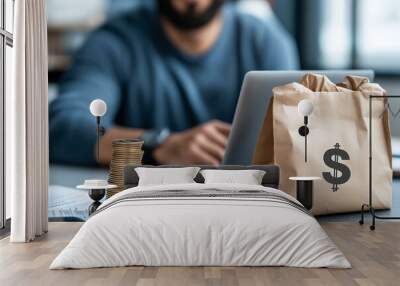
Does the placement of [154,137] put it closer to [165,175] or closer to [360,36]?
[165,175]

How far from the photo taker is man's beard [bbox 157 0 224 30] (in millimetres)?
6453

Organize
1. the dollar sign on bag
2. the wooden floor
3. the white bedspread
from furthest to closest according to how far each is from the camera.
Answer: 1. the dollar sign on bag
2. the white bedspread
3. the wooden floor

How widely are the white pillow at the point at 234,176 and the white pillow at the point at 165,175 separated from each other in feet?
0.38

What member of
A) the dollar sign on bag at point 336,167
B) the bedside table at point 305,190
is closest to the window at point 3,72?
the bedside table at point 305,190

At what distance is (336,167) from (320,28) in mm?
1794

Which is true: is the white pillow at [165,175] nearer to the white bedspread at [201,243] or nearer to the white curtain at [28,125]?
the white curtain at [28,125]

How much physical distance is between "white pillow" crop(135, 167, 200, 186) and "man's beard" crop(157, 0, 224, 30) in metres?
2.11

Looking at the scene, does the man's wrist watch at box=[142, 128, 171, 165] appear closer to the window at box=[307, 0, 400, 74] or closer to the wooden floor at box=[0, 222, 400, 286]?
the window at box=[307, 0, 400, 74]

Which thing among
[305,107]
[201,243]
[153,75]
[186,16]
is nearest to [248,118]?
[305,107]

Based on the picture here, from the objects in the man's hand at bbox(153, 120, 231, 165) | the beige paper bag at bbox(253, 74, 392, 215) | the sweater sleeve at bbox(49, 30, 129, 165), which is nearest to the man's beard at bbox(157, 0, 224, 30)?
the sweater sleeve at bbox(49, 30, 129, 165)

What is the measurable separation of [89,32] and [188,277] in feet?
12.5

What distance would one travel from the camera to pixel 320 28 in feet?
21.3

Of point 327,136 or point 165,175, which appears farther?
point 327,136

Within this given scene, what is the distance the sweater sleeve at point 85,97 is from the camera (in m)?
6.37
